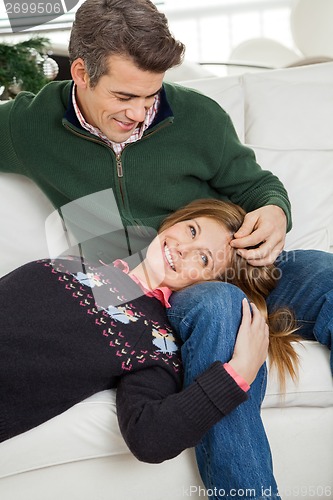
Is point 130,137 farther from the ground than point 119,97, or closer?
closer

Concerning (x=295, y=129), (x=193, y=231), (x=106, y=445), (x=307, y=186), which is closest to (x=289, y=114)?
(x=295, y=129)

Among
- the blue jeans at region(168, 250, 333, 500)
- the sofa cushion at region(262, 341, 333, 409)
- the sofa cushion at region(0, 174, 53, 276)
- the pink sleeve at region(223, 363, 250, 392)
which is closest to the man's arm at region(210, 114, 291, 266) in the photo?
the blue jeans at region(168, 250, 333, 500)

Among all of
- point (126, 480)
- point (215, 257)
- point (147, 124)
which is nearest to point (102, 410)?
point (126, 480)

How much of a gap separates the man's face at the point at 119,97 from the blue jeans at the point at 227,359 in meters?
0.43

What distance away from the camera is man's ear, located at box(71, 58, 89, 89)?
5.56 feet

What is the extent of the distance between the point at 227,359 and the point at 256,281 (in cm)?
35

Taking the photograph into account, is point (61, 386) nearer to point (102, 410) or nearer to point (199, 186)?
point (102, 410)

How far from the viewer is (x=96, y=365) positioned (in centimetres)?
142

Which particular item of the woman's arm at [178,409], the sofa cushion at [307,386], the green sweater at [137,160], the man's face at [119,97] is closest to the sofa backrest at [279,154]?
the green sweater at [137,160]

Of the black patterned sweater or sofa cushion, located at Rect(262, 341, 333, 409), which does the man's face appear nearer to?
the black patterned sweater

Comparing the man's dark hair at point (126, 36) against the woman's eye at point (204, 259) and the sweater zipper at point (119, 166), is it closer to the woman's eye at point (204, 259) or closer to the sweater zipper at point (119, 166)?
the sweater zipper at point (119, 166)

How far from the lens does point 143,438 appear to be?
1.30 meters

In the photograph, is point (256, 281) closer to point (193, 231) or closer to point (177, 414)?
point (193, 231)

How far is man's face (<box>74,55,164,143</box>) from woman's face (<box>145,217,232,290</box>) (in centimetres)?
28
